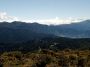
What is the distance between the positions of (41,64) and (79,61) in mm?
11727

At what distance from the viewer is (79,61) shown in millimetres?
71562

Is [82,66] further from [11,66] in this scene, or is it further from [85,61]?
[11,66]

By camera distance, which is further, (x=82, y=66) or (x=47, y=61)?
(x=47, y=61)

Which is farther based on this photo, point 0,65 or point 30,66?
point 0,65

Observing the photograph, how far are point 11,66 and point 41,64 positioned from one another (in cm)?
819

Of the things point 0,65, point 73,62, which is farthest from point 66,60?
point 0,65

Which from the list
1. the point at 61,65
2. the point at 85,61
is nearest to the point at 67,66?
the point at 61,65

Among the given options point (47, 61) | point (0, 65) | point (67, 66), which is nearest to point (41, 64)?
point (47, 61)

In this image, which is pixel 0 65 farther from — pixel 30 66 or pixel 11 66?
pixel 30 66

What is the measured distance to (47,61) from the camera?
2739 inches

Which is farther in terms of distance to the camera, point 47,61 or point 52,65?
point 47,61

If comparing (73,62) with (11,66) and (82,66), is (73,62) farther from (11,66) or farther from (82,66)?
(11,66)

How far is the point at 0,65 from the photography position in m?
70.2

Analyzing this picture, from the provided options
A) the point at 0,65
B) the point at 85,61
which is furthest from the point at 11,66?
the point at 85,61
